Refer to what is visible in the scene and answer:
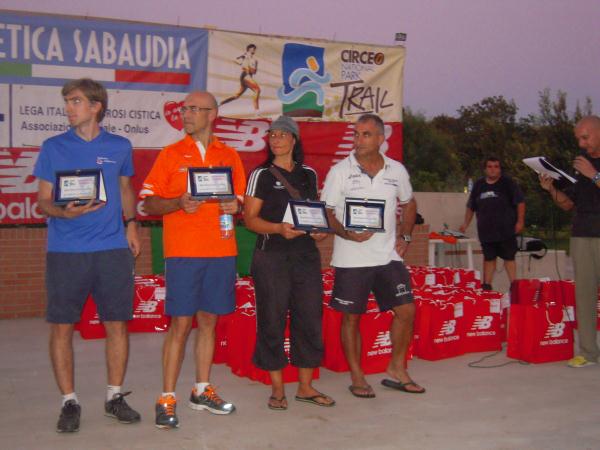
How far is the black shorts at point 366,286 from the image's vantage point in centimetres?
571

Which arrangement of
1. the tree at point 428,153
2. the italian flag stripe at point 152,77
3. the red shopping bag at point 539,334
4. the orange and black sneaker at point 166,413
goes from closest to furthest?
the orange and black sneaker at point 166,413
the red shopping bag at point 539,334
the italian flag stripe at point 152,77
the tree at point 428,153

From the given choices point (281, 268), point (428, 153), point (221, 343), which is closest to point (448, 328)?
point (221, 343)

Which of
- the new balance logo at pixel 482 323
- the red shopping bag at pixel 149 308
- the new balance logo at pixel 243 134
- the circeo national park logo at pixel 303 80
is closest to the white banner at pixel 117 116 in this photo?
the new balance logo at pixel 243 134

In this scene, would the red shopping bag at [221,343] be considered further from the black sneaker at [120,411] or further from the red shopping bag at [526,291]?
the red shopping bag at [526,291]

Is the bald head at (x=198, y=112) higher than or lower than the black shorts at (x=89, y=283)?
higher

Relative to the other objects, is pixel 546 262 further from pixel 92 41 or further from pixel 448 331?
pixel 92 41

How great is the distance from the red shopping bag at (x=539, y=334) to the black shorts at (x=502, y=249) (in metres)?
3.35

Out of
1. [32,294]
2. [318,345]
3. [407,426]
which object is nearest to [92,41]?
[32,294]

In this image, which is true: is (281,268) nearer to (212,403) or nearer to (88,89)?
(212,403)

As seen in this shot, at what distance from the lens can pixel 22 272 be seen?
926 centimetres

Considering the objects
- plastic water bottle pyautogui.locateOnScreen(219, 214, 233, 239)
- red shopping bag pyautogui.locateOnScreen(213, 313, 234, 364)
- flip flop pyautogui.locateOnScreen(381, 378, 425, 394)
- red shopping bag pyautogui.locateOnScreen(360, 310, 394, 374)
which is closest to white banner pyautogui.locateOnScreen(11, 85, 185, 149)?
red shopping bag pyautogui.locateOnScreen(213, 313, 234, 364)

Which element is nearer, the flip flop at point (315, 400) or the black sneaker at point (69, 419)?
the black sneaker at point (69, 419)

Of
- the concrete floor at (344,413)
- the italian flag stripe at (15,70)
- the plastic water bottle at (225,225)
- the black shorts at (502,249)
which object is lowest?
the concrete floor at (344,413)

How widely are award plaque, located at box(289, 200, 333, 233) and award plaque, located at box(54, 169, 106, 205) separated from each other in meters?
1.22
